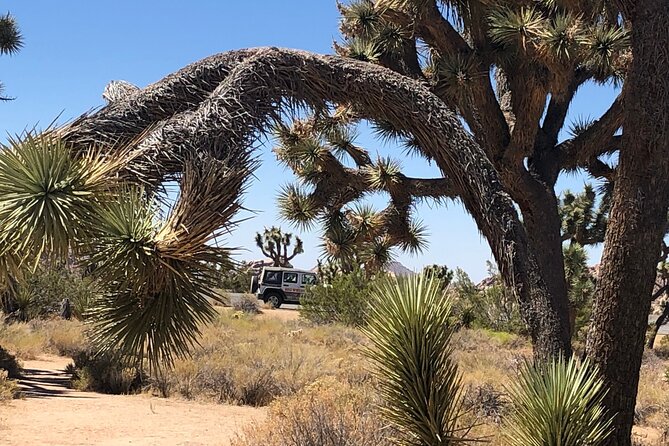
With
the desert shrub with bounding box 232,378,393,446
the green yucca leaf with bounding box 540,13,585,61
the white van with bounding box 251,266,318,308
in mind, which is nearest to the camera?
the desert shrub with bounding box 232,378,393,446

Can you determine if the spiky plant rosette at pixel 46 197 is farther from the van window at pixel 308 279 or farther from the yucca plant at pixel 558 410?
the van window at pixel 308 279

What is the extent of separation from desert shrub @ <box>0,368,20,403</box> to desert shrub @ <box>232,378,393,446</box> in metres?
4.74

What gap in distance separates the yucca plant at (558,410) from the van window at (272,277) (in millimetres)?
32481

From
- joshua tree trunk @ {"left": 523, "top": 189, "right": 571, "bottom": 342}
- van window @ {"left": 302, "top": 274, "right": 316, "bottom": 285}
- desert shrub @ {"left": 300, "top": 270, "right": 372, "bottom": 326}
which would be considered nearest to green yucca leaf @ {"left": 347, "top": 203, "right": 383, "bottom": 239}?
joshua tree trunk @ {"left": 523, "top": 189, "right": 571, "bottom": 342}

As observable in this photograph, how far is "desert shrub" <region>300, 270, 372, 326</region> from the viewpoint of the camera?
23.5 metres

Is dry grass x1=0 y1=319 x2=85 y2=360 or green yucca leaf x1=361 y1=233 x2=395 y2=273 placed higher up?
green yucca leaf x1=361 y1=233 x2=395 y2=273

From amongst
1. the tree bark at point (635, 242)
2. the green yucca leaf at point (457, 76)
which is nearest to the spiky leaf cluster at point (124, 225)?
the tree bark at point (635, 242)

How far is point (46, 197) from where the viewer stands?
8.90 feet

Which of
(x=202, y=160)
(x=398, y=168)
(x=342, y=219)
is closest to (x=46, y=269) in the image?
(x=202, y=160)

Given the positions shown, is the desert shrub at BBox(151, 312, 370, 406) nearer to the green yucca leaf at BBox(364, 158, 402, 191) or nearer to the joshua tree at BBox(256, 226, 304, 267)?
the green yucca leaf at BBox(364, 158, 402, 191)

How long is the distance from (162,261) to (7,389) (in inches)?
367

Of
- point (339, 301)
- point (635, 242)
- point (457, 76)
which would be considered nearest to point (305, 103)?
point (635, 242)

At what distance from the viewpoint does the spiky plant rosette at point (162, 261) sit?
276 cm

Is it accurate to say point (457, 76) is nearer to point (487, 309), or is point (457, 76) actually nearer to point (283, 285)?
point (487, 309)
